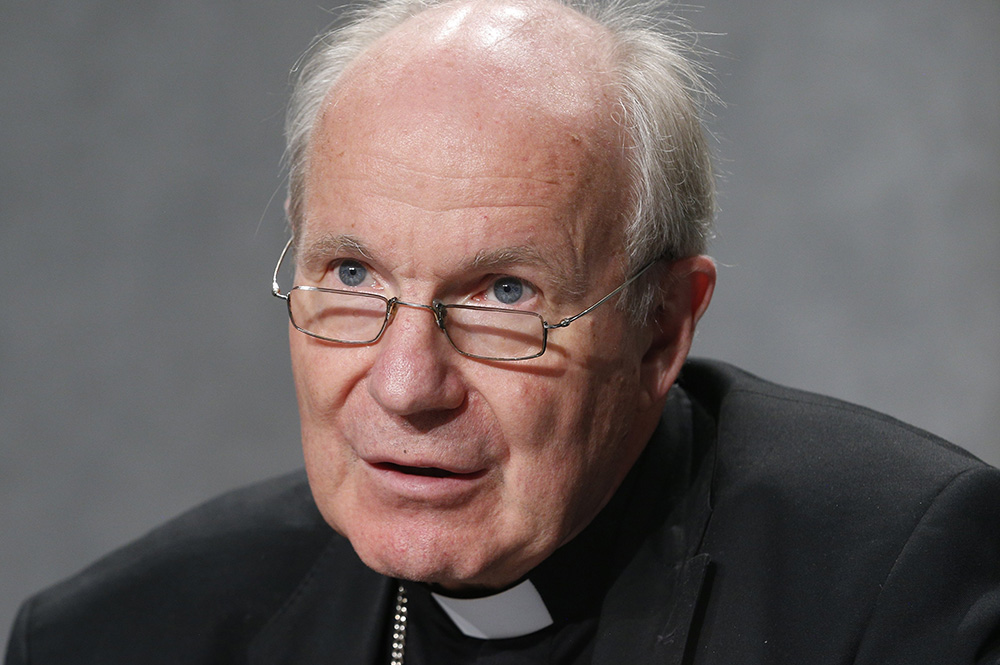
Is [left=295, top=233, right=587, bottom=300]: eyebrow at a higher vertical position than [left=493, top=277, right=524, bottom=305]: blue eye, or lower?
higher

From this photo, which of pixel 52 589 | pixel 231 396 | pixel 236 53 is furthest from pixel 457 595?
pixel 236 53

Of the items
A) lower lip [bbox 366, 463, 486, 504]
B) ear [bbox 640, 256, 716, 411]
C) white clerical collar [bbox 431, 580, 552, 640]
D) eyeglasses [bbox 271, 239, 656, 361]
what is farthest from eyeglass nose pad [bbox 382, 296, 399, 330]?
white clerical collar [bbox 431, 580, 552, 640]

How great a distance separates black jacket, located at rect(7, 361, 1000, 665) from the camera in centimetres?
162

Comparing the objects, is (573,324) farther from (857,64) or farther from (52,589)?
(857,64)

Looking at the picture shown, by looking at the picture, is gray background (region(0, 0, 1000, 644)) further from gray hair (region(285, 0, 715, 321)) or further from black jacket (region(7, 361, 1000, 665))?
gray hair (region(285, 0, 715, 321))

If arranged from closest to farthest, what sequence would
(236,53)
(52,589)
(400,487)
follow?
(400,487), (52,589), (236,53)

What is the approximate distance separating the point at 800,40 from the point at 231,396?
72.1 inches

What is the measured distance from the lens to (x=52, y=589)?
7.20 ft

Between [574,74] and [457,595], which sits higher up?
[574,74]

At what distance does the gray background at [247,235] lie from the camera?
9.41 ft

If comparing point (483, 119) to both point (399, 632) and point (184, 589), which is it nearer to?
point (399, 632)

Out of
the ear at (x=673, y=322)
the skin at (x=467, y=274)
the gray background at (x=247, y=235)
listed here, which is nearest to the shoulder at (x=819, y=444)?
the ear at (x=673, y=322)

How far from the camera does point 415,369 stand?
5.07 ft

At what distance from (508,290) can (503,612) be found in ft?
1.99
